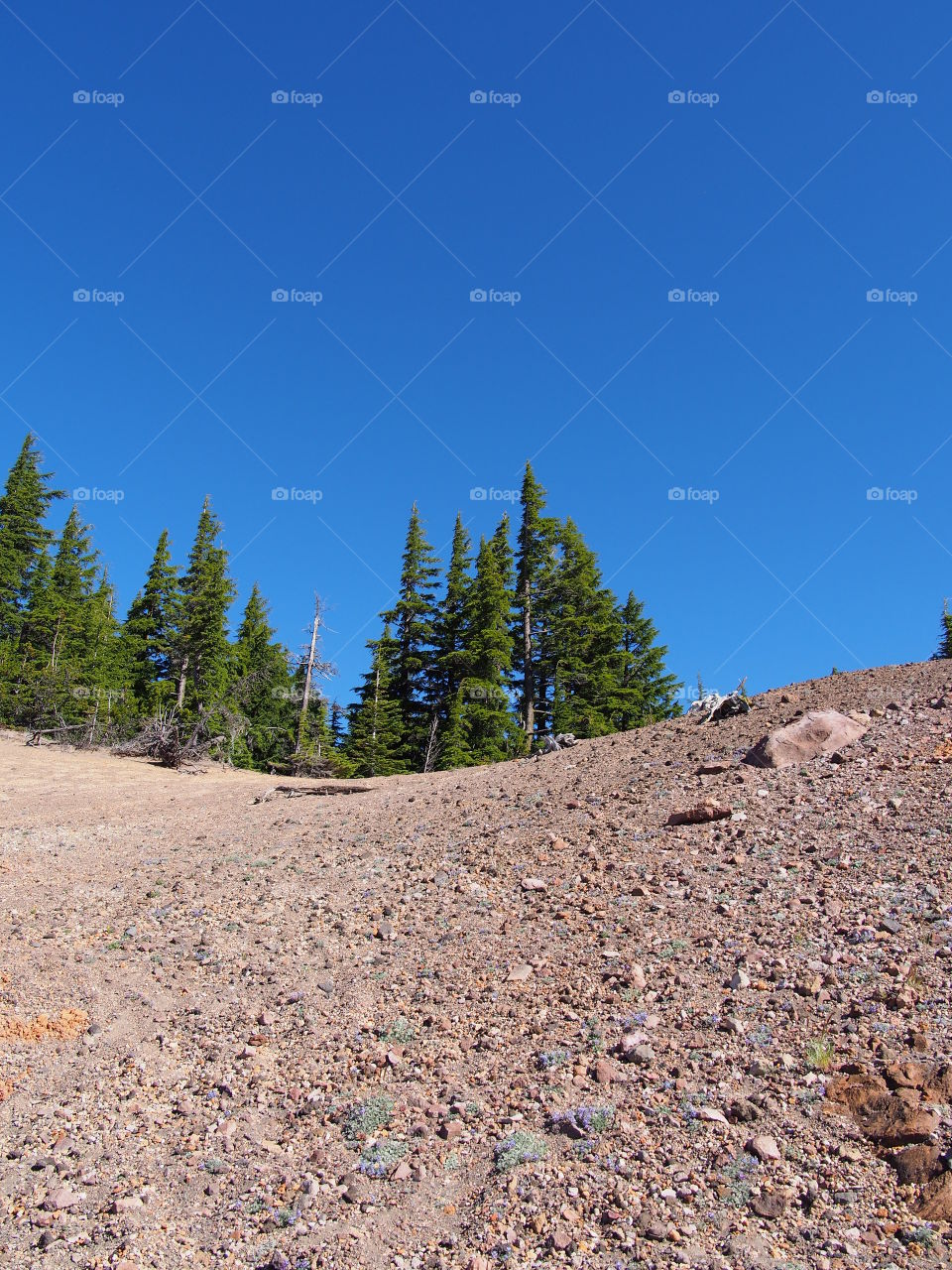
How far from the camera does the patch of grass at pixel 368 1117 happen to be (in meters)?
5.54

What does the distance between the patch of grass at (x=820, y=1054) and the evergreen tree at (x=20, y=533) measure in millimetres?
47882

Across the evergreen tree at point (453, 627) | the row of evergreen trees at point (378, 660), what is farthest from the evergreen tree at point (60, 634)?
the evergreen tree at point (453, 627)

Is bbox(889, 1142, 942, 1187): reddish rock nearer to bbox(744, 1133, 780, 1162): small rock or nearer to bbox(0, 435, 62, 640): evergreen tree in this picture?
bbox(744, 1133, 780, 1162): small rock

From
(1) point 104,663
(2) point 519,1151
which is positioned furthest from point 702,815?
(1) point 104,663

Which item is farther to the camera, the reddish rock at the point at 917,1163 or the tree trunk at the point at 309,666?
the tree trunk at the point at 309,666

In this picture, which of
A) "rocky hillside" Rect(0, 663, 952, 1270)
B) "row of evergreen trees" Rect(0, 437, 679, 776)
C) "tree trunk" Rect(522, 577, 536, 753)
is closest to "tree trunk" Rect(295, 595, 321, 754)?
"row of evergreen trees" Rect(0, 437, 679, 776)

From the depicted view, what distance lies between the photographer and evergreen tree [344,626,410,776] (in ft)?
116

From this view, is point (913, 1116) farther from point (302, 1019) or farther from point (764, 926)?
point (302, 1019)

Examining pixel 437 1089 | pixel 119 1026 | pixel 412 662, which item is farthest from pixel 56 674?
pixel 437 1089

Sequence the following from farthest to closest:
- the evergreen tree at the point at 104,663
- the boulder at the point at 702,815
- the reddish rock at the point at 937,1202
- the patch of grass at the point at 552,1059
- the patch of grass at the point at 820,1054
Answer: the evergreen tree at the point at 104,663 → the boulder at the point at 702,815 → the patch of grass at the point at 552,1059 → the patch of grass at the point at 820,1054 → the reddish rock at the point at 937,1202

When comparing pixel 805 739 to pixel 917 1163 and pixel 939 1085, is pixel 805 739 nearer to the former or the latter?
pixel 939 1085

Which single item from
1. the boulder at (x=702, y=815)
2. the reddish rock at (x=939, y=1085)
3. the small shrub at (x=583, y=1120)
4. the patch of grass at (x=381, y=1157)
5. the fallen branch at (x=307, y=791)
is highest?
the fallen branch at (x=307, y=791)

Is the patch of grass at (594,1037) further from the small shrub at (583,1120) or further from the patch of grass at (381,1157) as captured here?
the patch of grass at (381,1157)

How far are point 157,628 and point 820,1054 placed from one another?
46555mm
